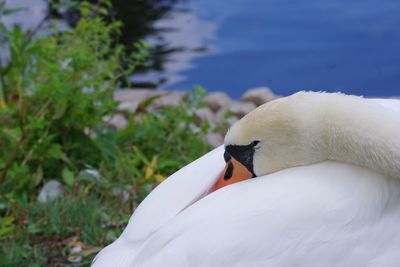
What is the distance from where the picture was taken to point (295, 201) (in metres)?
2.11

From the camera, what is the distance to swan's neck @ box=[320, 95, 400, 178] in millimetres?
2107

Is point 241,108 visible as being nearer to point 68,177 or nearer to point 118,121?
point 118,121

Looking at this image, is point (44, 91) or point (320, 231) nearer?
point (320, 231)

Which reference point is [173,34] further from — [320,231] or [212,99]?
[320,231]

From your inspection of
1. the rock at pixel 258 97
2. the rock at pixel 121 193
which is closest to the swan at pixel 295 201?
the rock at pixel 121 193

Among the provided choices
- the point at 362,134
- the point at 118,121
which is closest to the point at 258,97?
the point at 118,121

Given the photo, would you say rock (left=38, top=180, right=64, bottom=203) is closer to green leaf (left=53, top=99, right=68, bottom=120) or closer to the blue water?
green leaf (left=53, top=99, right=68, bottom=120)

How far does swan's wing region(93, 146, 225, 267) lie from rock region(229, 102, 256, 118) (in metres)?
2.48

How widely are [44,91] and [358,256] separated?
177 centimetres

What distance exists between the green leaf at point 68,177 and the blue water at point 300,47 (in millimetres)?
2488

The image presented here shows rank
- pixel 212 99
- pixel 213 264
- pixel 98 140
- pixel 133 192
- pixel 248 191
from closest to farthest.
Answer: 1. pixel 213 264
2. pixel 248 191
3. pixel 133 192
4. pixel 98 140
5. pixel 212 99

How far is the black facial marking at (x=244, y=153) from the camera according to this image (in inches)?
88.0

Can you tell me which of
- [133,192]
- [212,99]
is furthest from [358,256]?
[212,99]

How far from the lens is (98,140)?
3.76 metres
